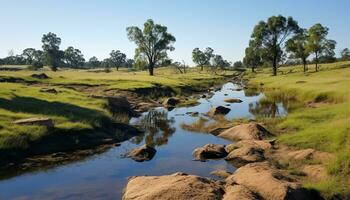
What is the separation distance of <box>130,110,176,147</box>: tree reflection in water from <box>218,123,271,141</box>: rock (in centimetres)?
501

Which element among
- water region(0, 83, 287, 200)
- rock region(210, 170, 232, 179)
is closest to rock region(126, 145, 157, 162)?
water region(0, 83, 287, 200)

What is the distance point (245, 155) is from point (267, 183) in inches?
269

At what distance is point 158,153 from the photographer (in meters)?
26.5

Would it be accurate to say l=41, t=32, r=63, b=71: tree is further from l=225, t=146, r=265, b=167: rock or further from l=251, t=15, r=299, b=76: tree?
l=225, t=146, r=265, b=167: rock

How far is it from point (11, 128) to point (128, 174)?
9270 millimetres

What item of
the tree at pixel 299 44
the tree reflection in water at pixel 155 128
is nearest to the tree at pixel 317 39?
the tree at pixel 299 44

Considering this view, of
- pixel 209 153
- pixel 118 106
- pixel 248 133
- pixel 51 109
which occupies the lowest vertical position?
pixel 209 153

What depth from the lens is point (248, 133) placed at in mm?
28375

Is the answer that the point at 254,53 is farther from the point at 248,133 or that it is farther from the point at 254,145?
the point at 254,145

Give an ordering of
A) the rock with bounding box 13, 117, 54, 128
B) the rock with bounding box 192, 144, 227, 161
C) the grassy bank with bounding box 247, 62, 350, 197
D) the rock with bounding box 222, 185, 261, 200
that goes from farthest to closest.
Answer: the rock with bounding box 13, 117, 54, 128, the rock with bounding box 192, 144, 227, 161, the grassy bank with bounding box 247, 62, 350, 197, the rock with bounding box 222, 185, 261, 200

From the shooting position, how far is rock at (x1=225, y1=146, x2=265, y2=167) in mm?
22438

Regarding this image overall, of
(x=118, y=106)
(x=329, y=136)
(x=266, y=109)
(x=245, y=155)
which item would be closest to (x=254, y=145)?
(x=245, y=155)

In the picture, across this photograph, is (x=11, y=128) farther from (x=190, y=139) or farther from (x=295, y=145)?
(x=295, y=145)

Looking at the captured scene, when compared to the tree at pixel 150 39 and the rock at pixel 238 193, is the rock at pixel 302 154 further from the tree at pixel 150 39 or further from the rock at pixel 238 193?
the tree at pixel 150 39
